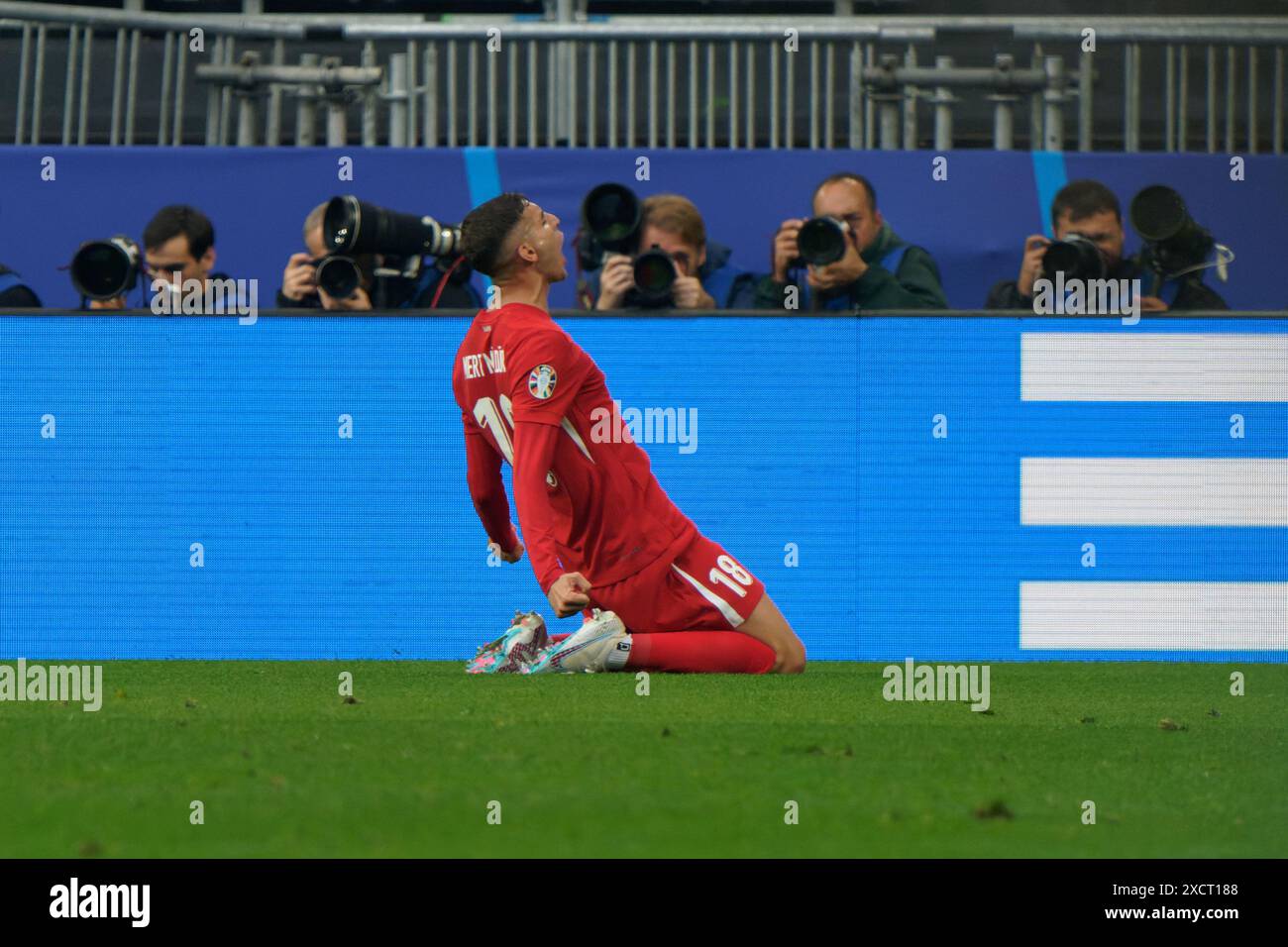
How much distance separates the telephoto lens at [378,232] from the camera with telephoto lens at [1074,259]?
296cm

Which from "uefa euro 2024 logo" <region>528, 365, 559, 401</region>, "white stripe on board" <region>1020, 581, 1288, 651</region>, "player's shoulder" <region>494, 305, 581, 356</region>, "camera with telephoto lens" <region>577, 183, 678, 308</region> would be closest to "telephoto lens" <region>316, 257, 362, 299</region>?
"camera with telephoto lens" <region>577, 183, 678, 308</region>

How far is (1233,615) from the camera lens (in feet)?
30.9

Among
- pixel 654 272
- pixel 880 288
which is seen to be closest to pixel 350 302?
pixel 654 272

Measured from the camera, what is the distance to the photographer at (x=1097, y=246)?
947 cm

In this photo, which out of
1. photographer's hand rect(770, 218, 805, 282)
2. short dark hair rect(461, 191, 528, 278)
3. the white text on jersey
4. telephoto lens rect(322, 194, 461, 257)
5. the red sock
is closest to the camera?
the white text on jersey

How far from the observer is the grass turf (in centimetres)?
352

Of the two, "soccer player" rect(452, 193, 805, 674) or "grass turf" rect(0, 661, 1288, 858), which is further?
"soccer player" rect(452, 193, 805, 674)

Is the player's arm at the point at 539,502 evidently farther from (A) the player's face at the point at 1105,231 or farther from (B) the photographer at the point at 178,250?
(A) the player's face at the point at 1105,231

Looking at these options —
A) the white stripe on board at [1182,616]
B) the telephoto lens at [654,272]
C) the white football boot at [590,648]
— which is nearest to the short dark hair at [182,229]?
the telephoto lens at [654,272]

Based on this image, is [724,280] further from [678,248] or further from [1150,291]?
[1150,291]

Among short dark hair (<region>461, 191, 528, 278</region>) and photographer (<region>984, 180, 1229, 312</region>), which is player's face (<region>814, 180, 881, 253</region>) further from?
short dark hair (<region>461, 191, 528, 278</region>)

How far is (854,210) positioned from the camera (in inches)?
375

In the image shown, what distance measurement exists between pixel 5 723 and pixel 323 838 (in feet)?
7.49

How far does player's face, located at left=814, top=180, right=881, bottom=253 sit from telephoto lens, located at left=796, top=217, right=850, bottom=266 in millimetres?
334
